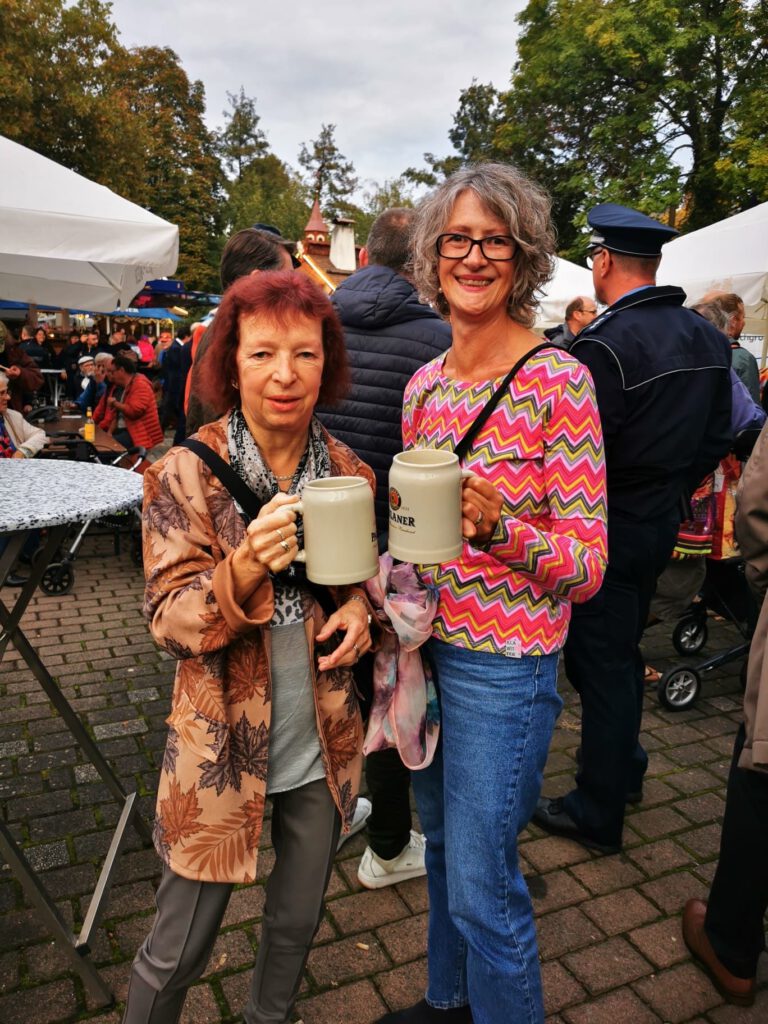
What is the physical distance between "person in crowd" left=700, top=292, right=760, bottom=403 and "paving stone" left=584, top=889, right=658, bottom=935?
348 centimetres

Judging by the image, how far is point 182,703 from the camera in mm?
1491

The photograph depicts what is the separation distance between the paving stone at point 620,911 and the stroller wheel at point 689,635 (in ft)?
7.82

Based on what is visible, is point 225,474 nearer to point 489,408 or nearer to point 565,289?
point 489,408

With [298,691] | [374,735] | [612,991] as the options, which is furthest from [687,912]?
[298,691]

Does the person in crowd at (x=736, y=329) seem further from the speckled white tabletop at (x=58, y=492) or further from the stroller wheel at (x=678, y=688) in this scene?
the speckled white tabletop at (x=58, y=492)

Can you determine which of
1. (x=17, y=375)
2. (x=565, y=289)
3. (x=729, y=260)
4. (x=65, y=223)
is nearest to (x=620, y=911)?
(x=65, y=223)

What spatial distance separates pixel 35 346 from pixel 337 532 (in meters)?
17.5

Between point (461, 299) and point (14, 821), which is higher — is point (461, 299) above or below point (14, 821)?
above

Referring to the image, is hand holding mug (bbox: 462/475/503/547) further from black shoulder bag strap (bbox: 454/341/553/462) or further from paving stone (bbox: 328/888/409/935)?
paving stone (bbox: 328/888/409/935)

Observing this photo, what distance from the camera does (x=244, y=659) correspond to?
1501 millimetres

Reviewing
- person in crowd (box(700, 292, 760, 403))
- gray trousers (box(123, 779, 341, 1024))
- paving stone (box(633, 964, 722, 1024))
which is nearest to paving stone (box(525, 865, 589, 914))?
paving stone (box(633, 964, 722, 1024))

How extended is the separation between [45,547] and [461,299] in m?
1.56

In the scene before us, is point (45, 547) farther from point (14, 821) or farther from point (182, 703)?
point (14, 821)

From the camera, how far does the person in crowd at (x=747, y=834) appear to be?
1.82 meters
